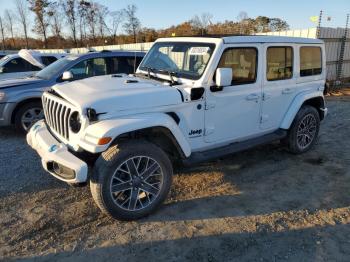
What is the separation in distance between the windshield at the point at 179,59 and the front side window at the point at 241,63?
0.25 m

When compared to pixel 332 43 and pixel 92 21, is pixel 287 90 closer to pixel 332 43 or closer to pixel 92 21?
pixel 332 43

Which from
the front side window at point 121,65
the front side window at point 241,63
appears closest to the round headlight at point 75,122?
the front side window at point 241,63

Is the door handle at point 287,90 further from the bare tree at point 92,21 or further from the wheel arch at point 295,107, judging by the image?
the bare tree at point 92,21

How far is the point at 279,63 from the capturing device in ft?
17.0

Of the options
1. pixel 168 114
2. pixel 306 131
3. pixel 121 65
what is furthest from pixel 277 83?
pixel 121 65

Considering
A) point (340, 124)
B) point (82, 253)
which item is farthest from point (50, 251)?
point (340, 124)

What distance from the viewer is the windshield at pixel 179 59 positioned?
4348 millimetres

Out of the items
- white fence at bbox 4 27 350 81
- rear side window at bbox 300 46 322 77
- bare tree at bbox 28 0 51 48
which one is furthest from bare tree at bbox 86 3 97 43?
rear side window at bbox 300 46 322 77

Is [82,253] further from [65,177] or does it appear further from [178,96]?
[178,96]

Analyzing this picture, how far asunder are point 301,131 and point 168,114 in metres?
2.90

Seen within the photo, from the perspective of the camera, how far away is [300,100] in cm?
547

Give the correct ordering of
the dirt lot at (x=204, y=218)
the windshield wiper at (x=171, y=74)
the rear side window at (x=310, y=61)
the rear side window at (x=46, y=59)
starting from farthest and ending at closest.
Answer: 1. the rear side window at (x=46, y=59)
2. the rear side window at (x=310, y=61)
3. the windshield wiper at (x=171, y=74)
4. the dirt lot at (x=204, y=218)

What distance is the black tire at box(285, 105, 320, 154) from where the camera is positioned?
562 cm

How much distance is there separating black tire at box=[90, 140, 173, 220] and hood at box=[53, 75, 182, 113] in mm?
421
